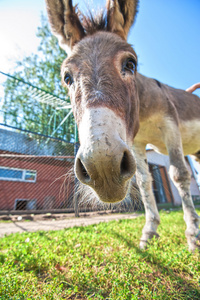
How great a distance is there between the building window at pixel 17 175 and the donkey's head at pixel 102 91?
8562mm

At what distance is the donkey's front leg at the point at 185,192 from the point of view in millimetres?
1852

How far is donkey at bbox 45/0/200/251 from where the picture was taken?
0.97m

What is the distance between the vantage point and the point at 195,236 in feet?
5.99

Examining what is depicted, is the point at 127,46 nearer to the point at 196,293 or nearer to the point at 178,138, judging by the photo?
the point at 178,138

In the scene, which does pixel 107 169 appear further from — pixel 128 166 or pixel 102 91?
pixel 102 91

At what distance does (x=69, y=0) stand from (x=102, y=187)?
2.36 meters

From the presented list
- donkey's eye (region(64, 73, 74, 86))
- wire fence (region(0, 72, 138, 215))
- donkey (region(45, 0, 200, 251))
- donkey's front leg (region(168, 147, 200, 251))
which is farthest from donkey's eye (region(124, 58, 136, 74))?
wire fence (region(0, 72, 138, 215))

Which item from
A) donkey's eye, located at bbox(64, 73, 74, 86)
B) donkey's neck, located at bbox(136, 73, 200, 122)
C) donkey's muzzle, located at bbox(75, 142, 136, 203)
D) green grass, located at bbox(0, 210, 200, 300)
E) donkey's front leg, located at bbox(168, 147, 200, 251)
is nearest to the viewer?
donkey's muzzle, located at bbox(75, 142, 136, 203)

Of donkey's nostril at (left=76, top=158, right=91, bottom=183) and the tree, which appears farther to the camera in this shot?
the tree

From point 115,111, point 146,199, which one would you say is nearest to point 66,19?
point 115,111

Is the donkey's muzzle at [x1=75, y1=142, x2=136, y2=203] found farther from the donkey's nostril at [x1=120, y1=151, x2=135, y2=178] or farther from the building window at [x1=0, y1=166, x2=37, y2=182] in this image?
the building window at [x1=0, y1=166, x2=37, y2=182]

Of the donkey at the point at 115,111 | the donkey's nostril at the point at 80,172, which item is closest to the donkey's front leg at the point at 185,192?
the donkey at the point at 115,111

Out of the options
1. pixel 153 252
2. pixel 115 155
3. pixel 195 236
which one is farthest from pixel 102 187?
pixel 195 236

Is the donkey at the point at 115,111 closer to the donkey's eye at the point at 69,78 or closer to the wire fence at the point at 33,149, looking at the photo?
the donkey's eye at the point at 69,78
